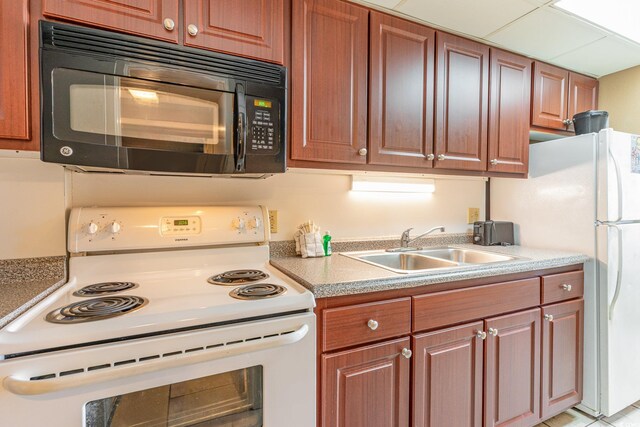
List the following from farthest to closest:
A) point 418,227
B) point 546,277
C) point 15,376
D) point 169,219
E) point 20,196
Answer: point 418,227
point 546,277
point 169,219
point 20,196
point 15,376

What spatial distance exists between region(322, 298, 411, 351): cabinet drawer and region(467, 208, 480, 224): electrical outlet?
128 cm

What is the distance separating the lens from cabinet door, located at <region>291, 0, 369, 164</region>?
53.4 inches

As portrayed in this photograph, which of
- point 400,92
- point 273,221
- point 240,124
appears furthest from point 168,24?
point 400,92

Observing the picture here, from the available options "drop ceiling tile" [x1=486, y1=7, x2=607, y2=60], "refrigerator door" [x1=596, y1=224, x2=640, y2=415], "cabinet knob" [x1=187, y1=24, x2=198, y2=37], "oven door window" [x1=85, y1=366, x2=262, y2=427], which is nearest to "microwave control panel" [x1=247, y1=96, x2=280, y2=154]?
"cabinet knob" [x1=187, y1=24, x2=198, y2=37]

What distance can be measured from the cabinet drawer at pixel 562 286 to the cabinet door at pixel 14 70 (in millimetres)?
2252

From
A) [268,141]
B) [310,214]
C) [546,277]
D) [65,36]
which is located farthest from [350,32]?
[546,277]

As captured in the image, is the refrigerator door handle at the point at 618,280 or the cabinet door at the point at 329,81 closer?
the cabinet door at the point at 329,81

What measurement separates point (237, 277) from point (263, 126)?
2.04ft

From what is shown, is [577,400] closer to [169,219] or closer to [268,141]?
[268,141]

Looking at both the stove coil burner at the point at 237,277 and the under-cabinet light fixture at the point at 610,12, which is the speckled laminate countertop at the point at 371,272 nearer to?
the stove coil burner at the point at 237,277

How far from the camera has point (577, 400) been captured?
5.69 ft

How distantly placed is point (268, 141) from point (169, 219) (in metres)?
0.56

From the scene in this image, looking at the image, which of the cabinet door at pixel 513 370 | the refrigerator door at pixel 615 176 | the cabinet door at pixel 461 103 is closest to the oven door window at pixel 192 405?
the cabinet door at pixel 513 370

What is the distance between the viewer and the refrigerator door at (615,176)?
1672mm
